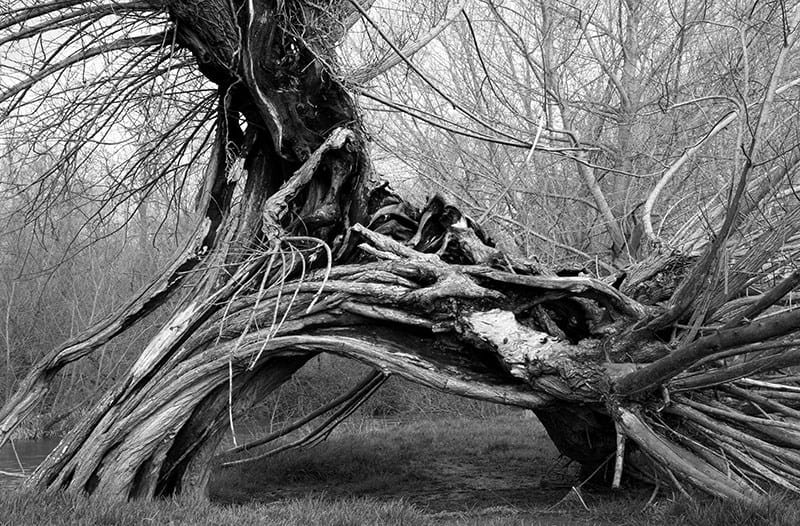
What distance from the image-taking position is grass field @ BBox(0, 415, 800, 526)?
389 centimetres

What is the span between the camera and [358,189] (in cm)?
565

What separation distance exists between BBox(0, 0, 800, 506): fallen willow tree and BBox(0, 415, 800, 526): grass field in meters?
0.30

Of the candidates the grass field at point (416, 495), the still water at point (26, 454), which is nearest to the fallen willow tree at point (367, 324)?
the grass field at point (416, 495)

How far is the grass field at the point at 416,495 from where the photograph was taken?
153 inches

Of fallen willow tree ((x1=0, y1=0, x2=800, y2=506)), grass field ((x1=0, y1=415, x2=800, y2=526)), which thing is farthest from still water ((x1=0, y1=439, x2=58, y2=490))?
fallen willow tree ((x1=0, y1=0, x2=800, y2=506))

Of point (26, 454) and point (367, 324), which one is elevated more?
point (367, 324)

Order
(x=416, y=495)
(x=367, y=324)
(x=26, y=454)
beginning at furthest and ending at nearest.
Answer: (x=26, y=454), (x=416, y=495), (x=367, y=324)

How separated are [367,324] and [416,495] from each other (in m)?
2.02

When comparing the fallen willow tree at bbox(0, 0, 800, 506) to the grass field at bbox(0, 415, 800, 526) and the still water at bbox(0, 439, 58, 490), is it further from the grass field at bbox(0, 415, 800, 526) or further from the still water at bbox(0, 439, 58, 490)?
the still water at bbox(0, 439, 58, 490)

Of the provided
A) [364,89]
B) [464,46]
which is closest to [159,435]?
[364,89]

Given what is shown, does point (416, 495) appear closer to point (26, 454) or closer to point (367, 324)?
point (367, 324)

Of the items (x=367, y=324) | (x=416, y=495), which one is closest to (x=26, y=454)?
(x=416, y=495)

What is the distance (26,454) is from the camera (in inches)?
409

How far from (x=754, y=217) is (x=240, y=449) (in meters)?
5.62
